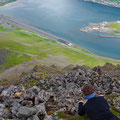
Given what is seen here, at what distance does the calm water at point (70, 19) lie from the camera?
10681 cm

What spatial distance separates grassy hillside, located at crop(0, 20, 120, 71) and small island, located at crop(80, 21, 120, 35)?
116 feet

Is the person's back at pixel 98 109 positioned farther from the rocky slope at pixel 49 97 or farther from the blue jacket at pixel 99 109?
the rocky slope at pixel 49 97

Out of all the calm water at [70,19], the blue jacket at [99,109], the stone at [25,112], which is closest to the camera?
the blue jacket at [99,109]

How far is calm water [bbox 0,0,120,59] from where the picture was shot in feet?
350

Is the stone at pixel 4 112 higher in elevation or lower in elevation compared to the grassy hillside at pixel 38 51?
higher

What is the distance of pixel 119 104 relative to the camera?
14.7m

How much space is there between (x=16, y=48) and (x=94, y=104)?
8133cm

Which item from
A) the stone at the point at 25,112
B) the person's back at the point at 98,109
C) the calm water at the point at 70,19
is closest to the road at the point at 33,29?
the calm water at the point at 70,19

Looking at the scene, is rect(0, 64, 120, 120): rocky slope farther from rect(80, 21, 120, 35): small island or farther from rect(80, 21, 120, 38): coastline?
rect(80, 21, 120, 35): small island

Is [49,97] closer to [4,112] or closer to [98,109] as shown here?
[4,112]

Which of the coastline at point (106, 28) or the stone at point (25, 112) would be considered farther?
the coastline at point (106, 28)

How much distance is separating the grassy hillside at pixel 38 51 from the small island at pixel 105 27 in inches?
1391

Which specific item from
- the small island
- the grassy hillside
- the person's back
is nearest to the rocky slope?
the person's back

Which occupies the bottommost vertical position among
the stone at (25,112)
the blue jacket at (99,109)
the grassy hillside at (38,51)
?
the grassy hillside at (38,51)
